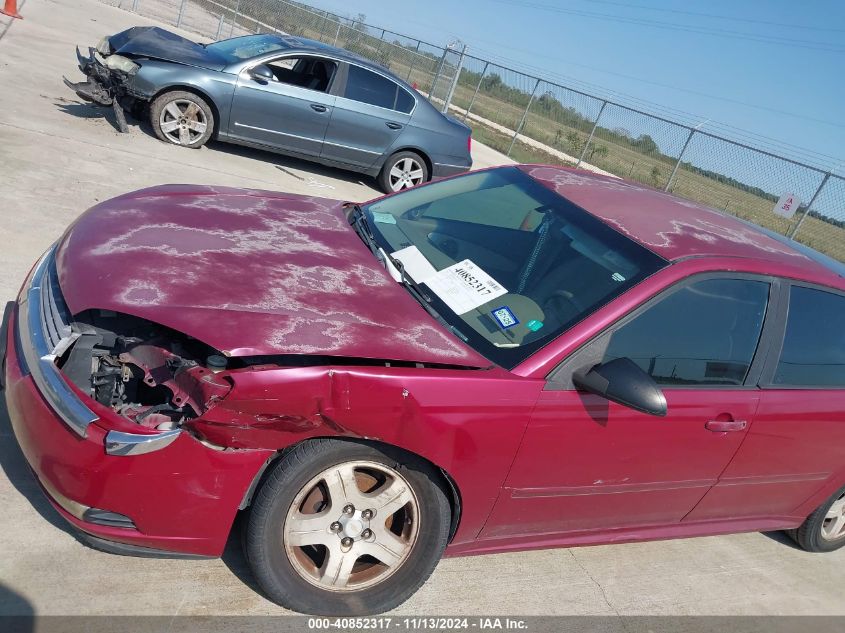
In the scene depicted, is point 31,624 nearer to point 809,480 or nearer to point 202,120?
point 809,480

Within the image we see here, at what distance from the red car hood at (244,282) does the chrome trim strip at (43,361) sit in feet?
0.54

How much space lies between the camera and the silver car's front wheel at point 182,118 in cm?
820

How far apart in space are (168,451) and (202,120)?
6.83 metres

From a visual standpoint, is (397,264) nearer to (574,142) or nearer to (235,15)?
(574,142)

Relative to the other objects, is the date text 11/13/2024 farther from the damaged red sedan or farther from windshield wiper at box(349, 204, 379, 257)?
windshield wiper at box(349, 204, 379, 257)

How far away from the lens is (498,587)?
326cm

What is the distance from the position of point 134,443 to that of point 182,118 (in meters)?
6.78

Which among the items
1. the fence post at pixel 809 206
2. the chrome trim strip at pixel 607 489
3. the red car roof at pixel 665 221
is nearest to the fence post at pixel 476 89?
the fence post at pixel 809 206

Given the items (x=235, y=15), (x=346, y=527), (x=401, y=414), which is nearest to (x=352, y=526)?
(x=346, y=527)

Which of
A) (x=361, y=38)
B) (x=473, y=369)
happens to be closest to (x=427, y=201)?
(x=473, y=369)

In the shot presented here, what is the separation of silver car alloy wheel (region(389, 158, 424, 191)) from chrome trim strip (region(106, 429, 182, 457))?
7.74 metres

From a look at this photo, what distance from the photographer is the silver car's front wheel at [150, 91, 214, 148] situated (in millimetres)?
8195

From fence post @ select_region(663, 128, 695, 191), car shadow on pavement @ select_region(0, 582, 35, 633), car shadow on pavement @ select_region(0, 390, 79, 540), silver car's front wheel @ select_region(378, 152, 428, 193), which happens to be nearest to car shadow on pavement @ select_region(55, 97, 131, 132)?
silver car's front wheel @ select_region(378, 152, 428, 193)

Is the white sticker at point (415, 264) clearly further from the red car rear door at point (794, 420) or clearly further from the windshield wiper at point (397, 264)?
the red car rear door at point (794, 420)
